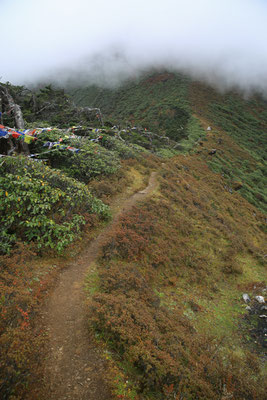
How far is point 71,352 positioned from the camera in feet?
14.5

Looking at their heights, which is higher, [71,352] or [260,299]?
[71,352]

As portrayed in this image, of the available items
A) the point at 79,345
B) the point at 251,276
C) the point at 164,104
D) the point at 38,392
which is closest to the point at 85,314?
the point at 79,345

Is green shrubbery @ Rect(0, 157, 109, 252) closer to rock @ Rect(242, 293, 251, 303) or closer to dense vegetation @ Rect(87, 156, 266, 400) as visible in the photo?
dense vegetation @ Rect(87, 156, 266, 400)

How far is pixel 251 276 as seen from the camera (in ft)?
36.6

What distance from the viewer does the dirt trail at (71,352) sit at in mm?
3785

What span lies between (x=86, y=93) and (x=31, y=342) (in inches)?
2974

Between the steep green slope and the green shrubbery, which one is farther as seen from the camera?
the steep green slope

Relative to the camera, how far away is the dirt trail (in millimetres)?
3785

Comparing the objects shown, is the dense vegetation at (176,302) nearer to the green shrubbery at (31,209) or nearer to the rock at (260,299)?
the rock at (260,299)

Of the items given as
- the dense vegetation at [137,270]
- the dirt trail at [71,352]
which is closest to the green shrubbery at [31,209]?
the dense vegetation at [137,270]

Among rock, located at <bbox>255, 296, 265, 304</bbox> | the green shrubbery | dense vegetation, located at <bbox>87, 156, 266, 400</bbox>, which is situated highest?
the green shrubbery

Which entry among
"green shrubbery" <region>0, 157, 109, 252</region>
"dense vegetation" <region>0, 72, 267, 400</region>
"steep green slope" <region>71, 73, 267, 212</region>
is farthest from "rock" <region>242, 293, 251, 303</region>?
"steep green slope" <region>71, 73, 267, 212</region>

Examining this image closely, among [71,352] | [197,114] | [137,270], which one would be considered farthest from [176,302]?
[197,114]

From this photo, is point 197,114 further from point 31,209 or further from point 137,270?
point 31,209
